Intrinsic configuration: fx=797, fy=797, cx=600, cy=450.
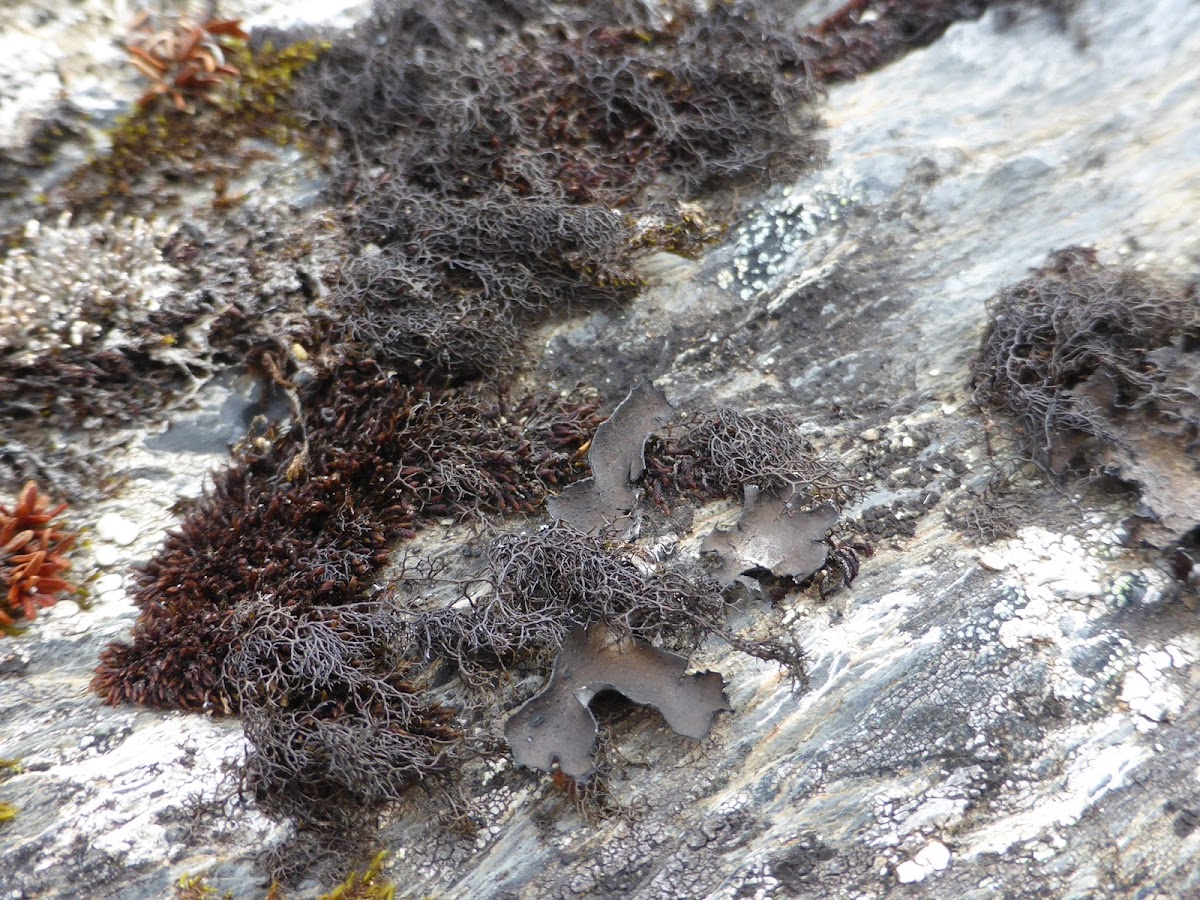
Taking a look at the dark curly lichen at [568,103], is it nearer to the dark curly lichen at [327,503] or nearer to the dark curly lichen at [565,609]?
the dark curly lichen at [327,503]

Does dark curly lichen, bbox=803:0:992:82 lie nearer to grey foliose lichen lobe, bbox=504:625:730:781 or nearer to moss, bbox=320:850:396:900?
grey foliose lichen lobe, bbox=504:625:730:781

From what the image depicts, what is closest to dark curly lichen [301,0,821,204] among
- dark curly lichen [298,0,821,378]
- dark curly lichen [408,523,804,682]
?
dark curly lichen [298,0,821,378]

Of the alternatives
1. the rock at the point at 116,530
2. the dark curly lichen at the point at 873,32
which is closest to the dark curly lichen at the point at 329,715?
the rock at the point at 116,530

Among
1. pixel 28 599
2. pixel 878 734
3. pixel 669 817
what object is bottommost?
pixel 878 734

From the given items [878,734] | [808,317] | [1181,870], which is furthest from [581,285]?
[1181,870]

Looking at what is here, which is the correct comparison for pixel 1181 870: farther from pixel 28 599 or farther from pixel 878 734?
pixel 28 599

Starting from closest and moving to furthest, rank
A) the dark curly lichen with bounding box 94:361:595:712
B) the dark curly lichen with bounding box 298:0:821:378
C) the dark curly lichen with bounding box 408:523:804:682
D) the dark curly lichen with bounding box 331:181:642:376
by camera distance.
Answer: the dark curly lichen with bounding box 408:523:804:682, the dark curly lichen with bounding box 94:361:595:712, the dark curly lichen with bounding box 331:181:642:376, the dark curly lichen with bounding box 298:0:821:378
